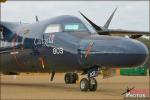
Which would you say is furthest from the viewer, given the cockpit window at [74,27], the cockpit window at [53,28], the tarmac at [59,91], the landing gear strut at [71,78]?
the landing gear strut at [71,78]

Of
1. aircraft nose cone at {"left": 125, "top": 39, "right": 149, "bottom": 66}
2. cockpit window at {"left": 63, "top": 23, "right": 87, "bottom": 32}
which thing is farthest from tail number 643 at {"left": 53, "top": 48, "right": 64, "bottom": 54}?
aircraft nose cone at {"left": 125, "top": 39, "right": 149, "bottom": 66}

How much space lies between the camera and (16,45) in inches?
685

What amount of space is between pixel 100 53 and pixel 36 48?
3818 millimetres

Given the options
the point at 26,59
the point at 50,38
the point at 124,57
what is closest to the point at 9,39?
the point at 26,59

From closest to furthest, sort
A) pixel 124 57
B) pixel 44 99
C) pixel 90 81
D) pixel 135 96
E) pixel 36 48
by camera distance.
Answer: pixel 135 96, pixel 44 99, pixel 124 57, pixel 90 81, pixel 36 48

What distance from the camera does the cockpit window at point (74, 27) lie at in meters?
14.8

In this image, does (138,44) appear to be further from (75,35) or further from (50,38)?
(50,38)

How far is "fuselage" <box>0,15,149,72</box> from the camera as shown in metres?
12.8

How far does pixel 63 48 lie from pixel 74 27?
3.20 feet

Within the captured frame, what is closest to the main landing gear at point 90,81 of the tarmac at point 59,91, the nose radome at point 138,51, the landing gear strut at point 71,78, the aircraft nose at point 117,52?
the tarmac at point 59,91

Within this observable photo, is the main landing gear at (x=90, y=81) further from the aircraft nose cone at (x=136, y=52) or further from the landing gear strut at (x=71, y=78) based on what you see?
the landing gear strut at (x=71, y=78)

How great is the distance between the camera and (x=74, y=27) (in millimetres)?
14977

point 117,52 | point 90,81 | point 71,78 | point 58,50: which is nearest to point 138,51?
point 117,52

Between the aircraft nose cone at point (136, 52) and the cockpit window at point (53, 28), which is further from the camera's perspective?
the cockpit window at point (53, 28)
